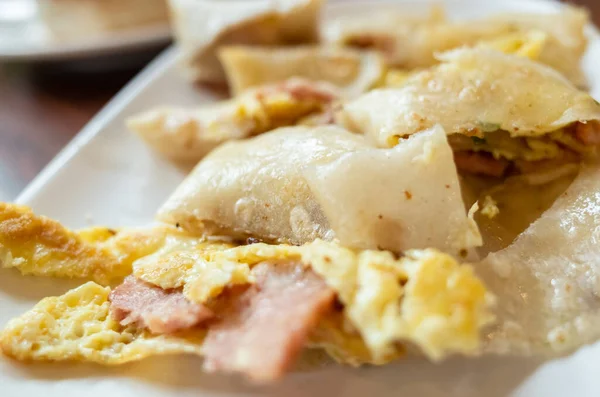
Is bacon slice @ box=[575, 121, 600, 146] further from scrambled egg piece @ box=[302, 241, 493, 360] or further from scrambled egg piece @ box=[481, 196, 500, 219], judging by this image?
scrambled egg piece @ box=[302, 241, 493, 360]

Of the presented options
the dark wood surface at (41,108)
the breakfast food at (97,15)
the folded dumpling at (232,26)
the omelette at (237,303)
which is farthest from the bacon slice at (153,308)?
the breakfast food at (97,15)

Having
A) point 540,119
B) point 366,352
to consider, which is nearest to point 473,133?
point 540,119

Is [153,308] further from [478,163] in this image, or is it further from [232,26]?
[232,26]

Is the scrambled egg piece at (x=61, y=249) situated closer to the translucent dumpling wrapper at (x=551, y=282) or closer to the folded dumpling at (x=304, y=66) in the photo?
the translucent dumpling wrapper at (x=551, y=282)

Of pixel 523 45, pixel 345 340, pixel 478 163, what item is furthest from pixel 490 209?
pixel 523 45

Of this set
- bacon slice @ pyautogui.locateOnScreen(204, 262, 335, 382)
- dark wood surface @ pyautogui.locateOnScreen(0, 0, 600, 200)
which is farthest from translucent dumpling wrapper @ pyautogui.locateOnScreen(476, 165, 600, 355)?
dark wood surface @ pyautogui.locateOnScreen(0, 0, 600, 200)

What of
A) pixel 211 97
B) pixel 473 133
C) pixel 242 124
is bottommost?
pixel 473 133

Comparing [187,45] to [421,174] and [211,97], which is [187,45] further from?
[421,174]
